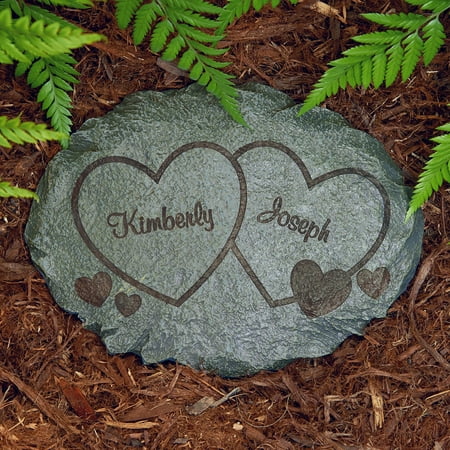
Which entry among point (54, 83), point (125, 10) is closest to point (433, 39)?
point (125, 10)

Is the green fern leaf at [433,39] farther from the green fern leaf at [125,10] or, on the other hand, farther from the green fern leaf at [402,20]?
the green fern leaf at [125,10]

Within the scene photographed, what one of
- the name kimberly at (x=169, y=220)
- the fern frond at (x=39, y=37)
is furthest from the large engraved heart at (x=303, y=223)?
the fern frond at (x=39, y=37)

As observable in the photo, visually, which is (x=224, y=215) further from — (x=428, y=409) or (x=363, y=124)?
(x=428, y=409)

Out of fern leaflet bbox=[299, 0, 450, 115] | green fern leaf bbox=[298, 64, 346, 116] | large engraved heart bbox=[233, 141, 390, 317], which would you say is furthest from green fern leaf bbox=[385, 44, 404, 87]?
large engraved heart bbox=[233, 141, 390, 317]

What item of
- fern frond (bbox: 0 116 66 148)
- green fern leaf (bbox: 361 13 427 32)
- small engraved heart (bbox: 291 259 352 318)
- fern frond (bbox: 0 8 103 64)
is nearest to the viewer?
fern frond (bbox: 0 8 103 64)

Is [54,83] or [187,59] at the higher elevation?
[187,59]

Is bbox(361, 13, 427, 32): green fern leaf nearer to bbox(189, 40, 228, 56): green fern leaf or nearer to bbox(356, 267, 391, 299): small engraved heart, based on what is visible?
bbox(189, 40, 228, 56): green fern leaf

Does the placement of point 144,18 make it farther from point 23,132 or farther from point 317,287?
point 317,287
